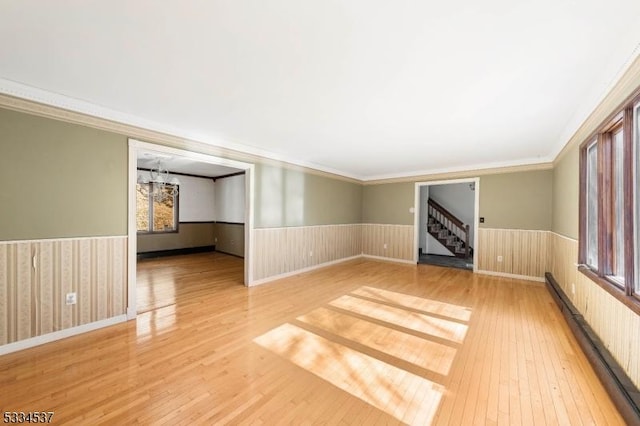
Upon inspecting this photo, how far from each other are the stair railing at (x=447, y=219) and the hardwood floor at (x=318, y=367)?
4.37 m

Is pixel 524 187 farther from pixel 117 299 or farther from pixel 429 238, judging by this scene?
pixel 117 299

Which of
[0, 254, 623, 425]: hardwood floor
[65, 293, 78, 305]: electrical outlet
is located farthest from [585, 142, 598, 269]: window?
[65, 293, 78, 305]: electrical outlet

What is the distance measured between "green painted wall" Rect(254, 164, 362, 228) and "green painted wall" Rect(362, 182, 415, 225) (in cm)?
35

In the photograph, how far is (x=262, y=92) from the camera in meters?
2.54

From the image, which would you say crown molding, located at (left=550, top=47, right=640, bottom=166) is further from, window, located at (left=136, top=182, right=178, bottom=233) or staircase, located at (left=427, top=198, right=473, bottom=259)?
window, located at (left=136, top=182, right=178, bottom=233)

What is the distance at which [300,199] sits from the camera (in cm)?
589

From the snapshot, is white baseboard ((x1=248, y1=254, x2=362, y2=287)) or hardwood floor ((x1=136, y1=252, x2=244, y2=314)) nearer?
hardwood floor ((x1=136, y1=252, x2=244, y2=314))

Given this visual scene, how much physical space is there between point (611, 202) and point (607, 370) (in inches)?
56.1

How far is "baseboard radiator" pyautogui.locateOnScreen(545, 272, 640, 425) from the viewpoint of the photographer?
5.42ft

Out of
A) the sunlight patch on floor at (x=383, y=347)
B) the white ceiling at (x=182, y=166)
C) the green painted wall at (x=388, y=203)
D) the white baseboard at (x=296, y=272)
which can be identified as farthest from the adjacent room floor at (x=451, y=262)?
the white ceiling at (x=182, y=166)

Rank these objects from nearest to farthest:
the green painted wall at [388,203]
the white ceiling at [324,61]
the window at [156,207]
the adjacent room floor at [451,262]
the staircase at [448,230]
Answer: the white ceiling at [324,61]
the adjacent room floor at [451,262]
the green painted wall at [388,203]
the window at [156,207]
the staircase at [448,230]

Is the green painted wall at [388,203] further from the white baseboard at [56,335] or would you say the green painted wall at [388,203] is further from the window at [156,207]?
the white baseboard at [56,335]

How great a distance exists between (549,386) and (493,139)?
336cm

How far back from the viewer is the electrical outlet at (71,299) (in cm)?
279
